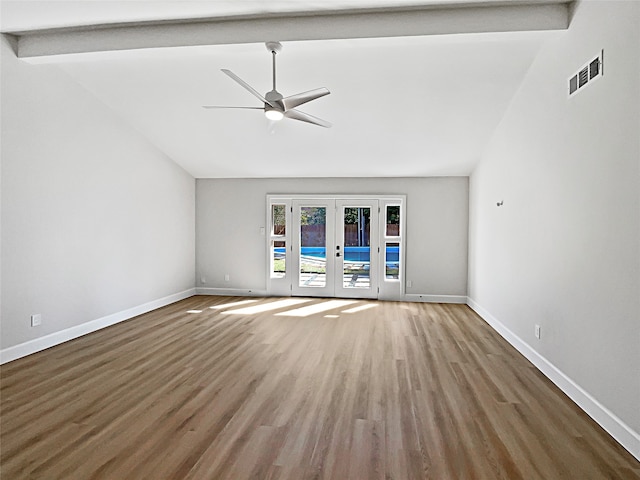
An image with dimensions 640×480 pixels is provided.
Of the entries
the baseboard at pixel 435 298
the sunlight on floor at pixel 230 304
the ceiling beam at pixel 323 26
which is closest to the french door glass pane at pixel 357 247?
the baseboard at pixel 435 298

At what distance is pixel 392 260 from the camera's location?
807cm

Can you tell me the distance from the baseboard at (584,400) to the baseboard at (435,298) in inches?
102

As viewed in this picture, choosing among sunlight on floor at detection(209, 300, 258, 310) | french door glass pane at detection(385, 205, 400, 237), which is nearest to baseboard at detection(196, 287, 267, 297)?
sunlight on floor at detection(209, 300, 258, 310)

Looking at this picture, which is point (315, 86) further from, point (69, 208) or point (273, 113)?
point (69, 208)

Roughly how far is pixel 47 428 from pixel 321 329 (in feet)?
11.3

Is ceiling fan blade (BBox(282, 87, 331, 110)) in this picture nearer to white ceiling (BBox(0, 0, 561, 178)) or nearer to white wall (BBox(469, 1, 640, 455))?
white ceiling (BBox(0, 0, 561, 178))

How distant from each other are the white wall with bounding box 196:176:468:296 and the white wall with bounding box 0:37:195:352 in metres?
1.50

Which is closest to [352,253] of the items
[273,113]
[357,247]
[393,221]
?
[357,247]

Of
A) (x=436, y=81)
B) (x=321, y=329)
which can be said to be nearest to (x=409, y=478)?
(x=321, y=329)

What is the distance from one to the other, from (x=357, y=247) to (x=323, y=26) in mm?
4930

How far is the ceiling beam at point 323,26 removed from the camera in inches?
142

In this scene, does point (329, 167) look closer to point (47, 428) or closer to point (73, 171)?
point (73, 171)

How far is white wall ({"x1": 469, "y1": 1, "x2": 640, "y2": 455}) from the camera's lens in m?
2.63

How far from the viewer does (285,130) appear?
624cm
